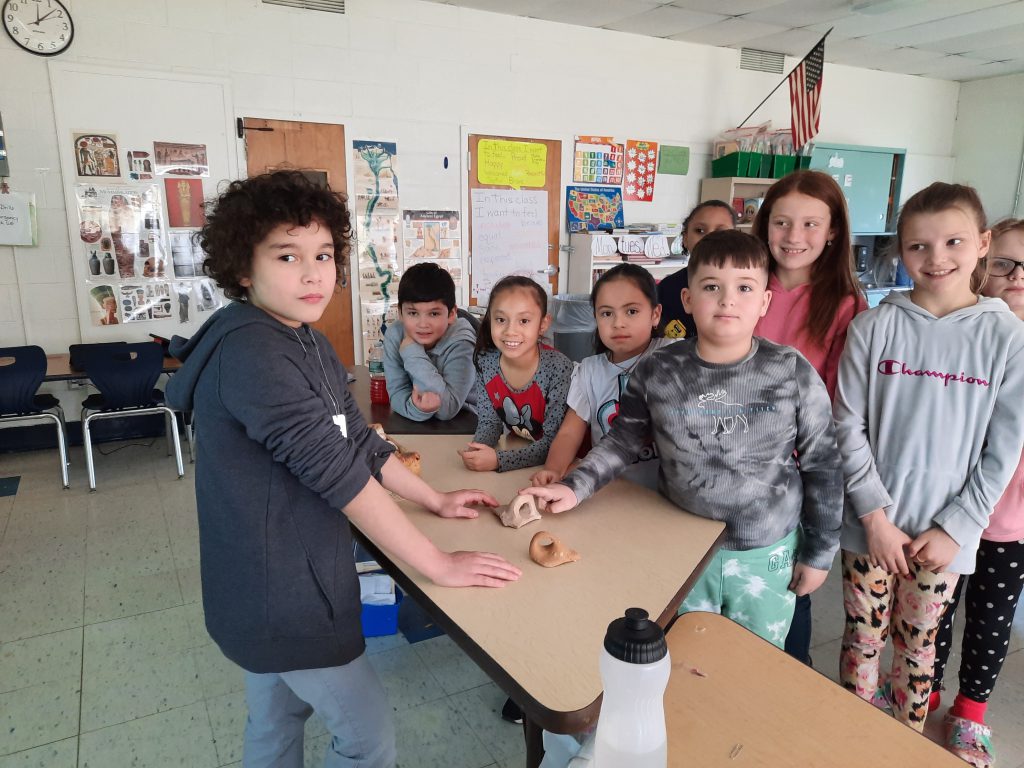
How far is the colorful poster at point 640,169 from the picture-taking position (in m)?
5.54

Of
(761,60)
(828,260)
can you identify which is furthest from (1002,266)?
(761,60)

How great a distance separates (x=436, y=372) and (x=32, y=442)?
10.9 ft

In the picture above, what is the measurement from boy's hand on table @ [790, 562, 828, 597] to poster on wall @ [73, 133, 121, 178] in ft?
14.0

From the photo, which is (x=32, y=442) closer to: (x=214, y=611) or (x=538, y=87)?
(x=214, y=611)

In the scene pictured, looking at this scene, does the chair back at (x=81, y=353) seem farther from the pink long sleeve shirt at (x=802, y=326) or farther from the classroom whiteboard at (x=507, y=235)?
the pink long sleeve shirt at (x=802, y=326)

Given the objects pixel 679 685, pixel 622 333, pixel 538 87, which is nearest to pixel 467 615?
pixel 679 685

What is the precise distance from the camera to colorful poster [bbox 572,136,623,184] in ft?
17.5

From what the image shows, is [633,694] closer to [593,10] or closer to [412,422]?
[412,422]

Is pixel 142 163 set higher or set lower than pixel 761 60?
lower

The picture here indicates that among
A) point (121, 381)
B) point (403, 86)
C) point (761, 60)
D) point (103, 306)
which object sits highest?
point (761, 60)

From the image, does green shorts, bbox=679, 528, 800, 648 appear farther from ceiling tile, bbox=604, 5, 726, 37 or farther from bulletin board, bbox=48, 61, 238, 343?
ceiling tile, bbox=604, 5, 726, 37

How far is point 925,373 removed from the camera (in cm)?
138

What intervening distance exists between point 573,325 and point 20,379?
11.0ft

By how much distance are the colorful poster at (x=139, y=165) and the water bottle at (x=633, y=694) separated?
4434 millimetres
